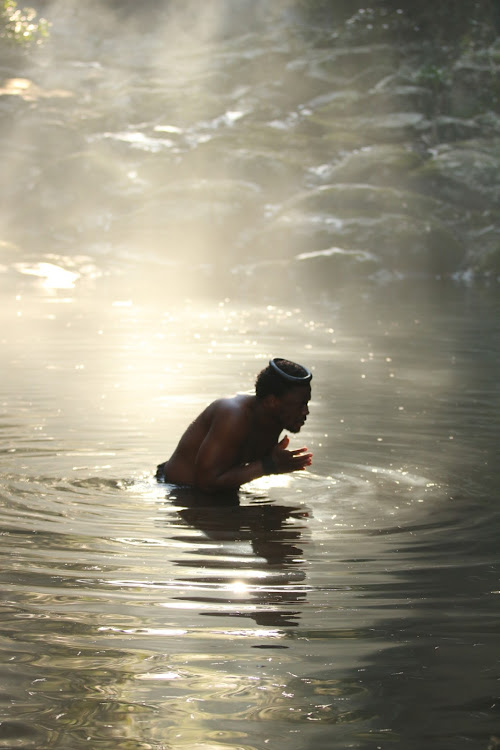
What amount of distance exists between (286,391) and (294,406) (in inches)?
5.1

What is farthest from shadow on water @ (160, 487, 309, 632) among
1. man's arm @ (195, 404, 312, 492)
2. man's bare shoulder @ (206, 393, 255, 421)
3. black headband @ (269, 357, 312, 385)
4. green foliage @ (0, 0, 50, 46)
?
green foliage @ (0, 0, 50, 46)

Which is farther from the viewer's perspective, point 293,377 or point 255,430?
point 255,430

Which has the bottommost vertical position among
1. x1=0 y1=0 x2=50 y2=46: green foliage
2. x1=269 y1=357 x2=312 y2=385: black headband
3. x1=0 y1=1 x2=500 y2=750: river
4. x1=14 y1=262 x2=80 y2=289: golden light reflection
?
x1=14 y1=262 x2=80 y2=289: golden light reflection

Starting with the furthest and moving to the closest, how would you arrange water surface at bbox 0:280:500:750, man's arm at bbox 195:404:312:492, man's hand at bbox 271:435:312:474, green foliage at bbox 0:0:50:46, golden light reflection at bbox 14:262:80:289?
green foliage at bbox 0:0:50:46
golden light reflection at bbox 14:262:80:289
man's arm at bbox 195:404:312:492
man's hand at bbox 271:435:312:474
water surface at bbox 0:280:500:750

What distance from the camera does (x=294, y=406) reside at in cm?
793

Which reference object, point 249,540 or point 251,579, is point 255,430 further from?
point 251,579

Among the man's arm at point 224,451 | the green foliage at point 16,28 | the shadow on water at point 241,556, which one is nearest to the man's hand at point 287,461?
the man's arm at point 224,451

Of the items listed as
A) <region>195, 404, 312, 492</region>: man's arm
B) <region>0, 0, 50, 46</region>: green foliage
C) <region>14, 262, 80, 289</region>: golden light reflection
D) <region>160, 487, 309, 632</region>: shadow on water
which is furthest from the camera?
<region>0, 0, 50, 46</region>: green foliage

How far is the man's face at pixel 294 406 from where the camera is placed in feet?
25.9

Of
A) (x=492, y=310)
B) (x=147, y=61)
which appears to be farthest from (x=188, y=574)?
(x=147, y=61)

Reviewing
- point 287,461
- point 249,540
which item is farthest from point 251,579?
point 287,461

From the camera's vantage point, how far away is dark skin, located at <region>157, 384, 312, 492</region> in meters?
7.92

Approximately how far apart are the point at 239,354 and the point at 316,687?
15.5 metres

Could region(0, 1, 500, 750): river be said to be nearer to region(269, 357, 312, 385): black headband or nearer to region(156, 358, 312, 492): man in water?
region(156, 358, 312, 492): man in water
